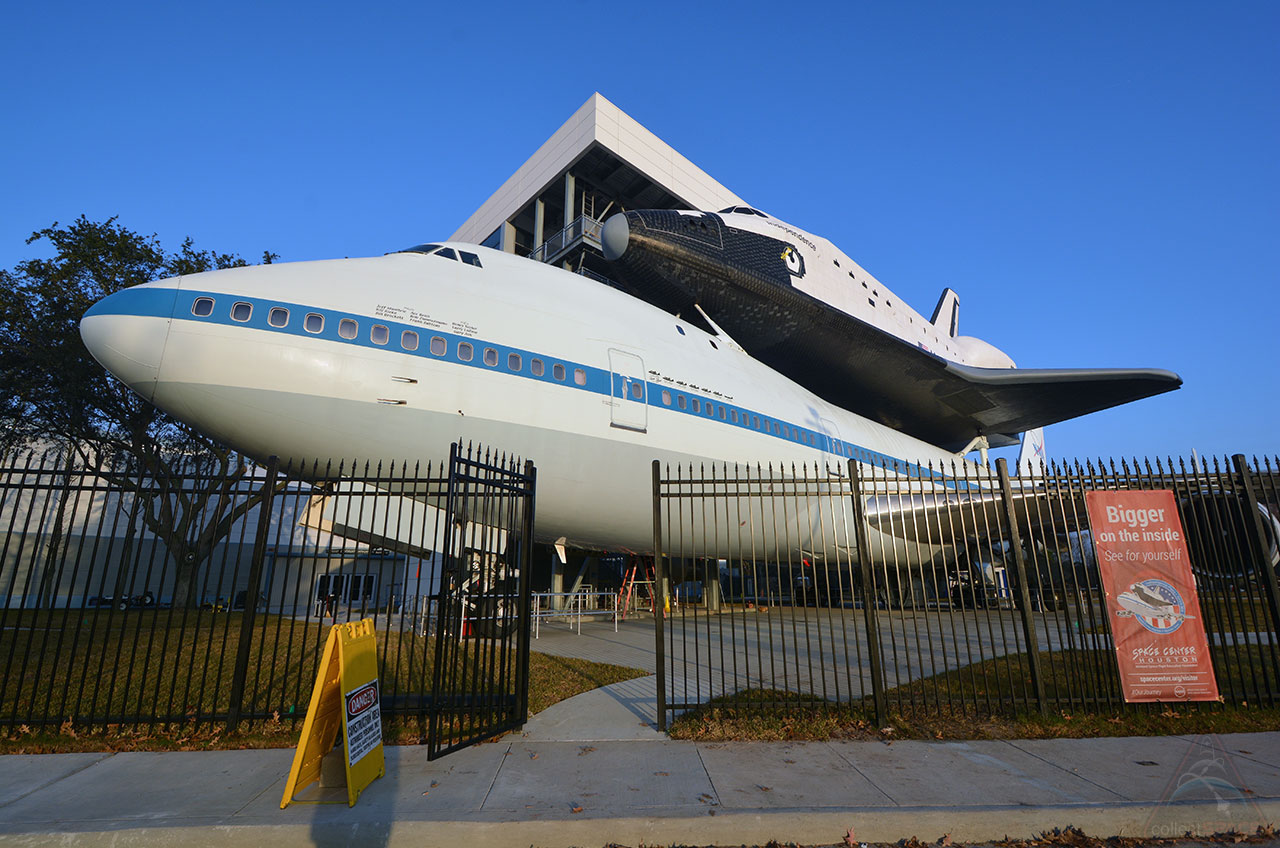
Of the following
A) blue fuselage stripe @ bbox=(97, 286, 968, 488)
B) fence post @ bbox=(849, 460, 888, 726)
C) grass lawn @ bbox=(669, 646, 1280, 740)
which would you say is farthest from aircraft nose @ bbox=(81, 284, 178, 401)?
fence post @ bbox=(849, 460, 888, 726)

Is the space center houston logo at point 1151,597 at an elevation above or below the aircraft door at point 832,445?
below

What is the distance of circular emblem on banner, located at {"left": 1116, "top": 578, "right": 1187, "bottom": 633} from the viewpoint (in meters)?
6.95

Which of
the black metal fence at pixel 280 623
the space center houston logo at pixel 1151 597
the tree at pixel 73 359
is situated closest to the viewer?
the black metal fence at pixel 280 623

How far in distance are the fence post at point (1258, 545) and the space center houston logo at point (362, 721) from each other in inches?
385

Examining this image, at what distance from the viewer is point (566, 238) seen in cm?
2758

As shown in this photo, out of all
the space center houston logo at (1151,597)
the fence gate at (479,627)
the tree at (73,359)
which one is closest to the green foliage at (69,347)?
the tree at (73,359)

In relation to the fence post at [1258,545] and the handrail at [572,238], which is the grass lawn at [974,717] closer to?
the fence post at [1258,545]

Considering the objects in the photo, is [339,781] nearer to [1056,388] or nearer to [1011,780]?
[1011,780]

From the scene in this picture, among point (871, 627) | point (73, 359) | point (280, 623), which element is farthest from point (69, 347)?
point (871, 627)

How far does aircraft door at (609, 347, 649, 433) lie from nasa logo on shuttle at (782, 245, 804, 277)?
13.5 m

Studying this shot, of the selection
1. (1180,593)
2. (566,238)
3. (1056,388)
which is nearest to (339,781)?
(1180,593)

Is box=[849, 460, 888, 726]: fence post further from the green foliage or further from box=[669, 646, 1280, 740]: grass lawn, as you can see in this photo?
the green foliage

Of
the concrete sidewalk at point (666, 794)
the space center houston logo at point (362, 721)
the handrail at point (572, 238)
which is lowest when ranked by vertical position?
the concrete sidewalk at point (666, 794)

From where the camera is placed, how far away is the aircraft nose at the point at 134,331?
8.48 metres
